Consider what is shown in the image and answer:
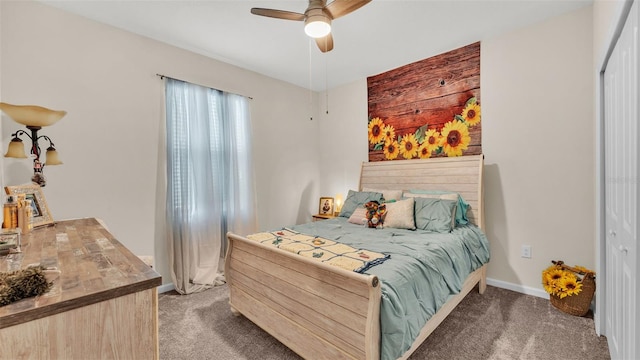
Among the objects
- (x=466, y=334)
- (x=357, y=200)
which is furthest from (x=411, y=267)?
(x=357, y=200)

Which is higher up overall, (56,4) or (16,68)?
(56,4)

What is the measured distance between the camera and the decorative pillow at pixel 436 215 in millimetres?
2504

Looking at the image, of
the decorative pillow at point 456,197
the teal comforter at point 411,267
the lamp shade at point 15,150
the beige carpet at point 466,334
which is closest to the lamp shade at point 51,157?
the lamp shade at point 15,150

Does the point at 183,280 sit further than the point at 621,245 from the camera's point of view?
Yes

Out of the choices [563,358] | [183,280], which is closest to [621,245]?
[563,358]

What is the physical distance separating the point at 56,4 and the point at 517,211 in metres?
4.54

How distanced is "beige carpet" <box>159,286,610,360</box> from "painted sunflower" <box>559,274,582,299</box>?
20 centimetres

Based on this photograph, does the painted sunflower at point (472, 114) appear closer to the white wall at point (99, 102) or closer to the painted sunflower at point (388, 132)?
the painted sunflower at point (388, 132)

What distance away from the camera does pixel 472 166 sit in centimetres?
285

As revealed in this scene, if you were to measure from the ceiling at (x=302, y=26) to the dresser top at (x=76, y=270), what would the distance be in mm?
1927

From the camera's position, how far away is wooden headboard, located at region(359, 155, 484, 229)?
2.78 meters

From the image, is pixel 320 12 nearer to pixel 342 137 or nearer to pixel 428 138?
pixel 428 138

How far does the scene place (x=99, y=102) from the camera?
97.0 inches

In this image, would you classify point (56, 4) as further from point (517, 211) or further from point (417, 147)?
point (517, 211)
